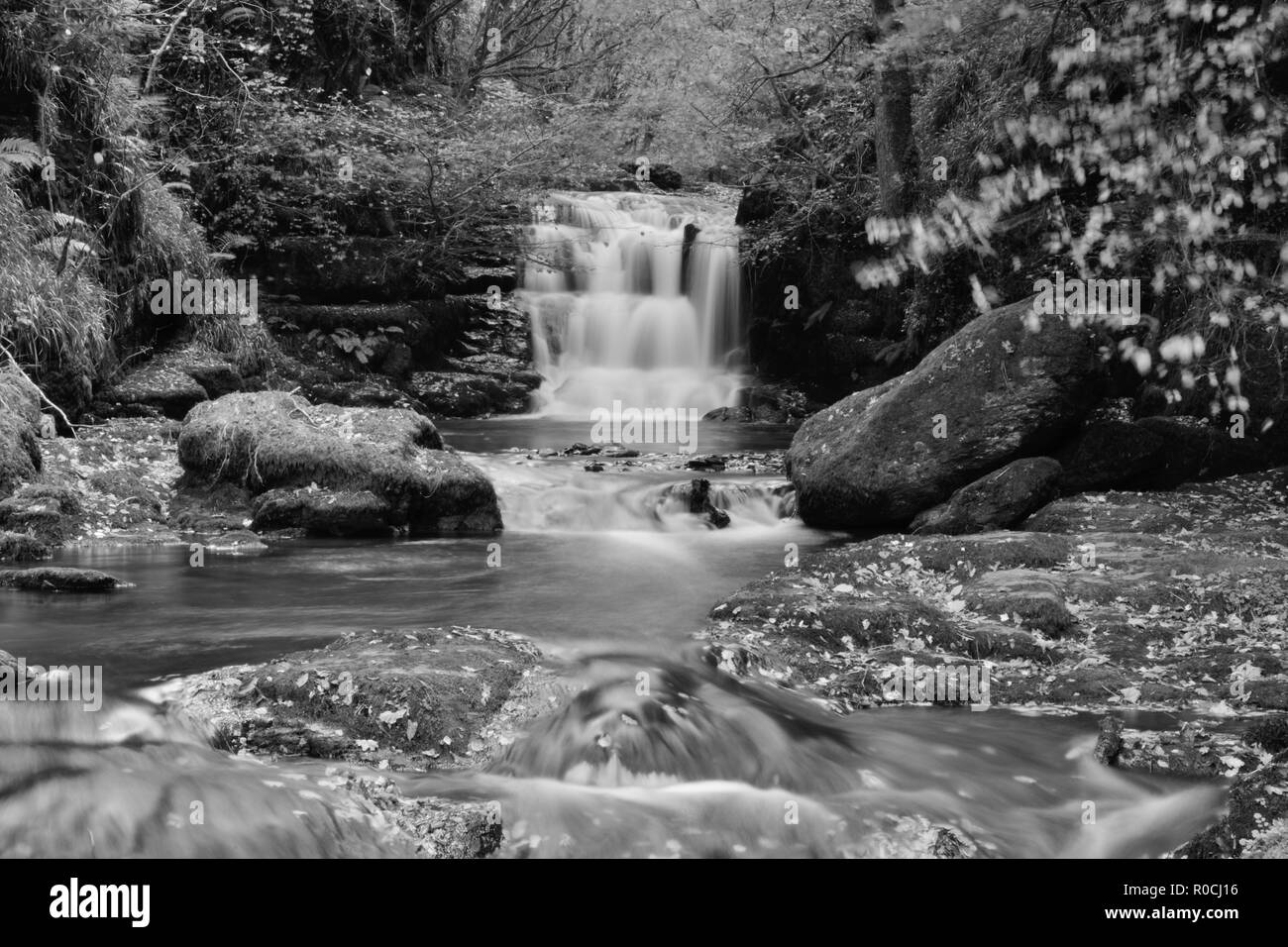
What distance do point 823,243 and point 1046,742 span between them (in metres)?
13.4

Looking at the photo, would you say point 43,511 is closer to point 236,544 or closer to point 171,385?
point 236,544

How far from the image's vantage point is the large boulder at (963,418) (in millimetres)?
9312

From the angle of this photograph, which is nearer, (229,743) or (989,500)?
(229,743)

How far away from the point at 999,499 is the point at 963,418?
882 mm

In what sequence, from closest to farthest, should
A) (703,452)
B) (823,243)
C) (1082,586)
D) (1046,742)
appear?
(1046,742)
(1082,586)
(703,452)
(823,243)

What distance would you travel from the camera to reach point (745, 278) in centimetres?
1898

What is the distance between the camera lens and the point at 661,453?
13.4 metres

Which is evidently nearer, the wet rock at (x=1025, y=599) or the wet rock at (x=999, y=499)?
the wet rock at (x=1025, y=599)

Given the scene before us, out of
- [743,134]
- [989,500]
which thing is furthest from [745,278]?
[989,500]

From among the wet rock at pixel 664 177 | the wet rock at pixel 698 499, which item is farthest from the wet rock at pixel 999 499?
the wet rock at pixel 664 177

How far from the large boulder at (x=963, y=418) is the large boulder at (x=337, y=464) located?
3.35 m

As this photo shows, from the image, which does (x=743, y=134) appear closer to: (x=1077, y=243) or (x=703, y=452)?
(x=703, y=452)

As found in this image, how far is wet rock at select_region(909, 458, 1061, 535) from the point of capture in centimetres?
880

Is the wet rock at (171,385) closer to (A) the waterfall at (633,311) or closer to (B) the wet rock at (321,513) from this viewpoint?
(B) the wet rock at (321,513)
